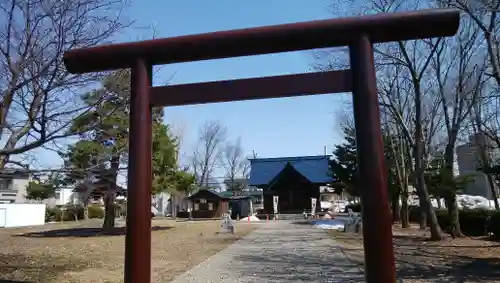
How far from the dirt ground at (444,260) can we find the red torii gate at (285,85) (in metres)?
4.93

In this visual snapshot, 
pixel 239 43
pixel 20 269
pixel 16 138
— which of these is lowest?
pixel 20 269

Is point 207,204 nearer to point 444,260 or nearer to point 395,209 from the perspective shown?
point 395,209

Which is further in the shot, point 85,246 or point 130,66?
point 85,246

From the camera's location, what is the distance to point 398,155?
93.6 ft

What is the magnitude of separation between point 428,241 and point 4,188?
176ft

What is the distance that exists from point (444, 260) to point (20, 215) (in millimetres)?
35775

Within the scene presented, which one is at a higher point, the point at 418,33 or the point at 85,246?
the point at 418,33

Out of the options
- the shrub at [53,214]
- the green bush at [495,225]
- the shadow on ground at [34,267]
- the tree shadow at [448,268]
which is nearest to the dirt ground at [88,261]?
the shadow on ground at [34,267]

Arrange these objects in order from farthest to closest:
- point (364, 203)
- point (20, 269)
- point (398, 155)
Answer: point (398, 155)
point (20, 269)
point (364, 203)

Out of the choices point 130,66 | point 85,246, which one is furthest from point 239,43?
point 85,246

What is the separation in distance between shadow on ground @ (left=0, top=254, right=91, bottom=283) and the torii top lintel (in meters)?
5.69

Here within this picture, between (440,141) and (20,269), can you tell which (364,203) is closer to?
(20,269)

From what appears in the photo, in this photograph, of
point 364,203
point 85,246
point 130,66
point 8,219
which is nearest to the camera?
point 364,203

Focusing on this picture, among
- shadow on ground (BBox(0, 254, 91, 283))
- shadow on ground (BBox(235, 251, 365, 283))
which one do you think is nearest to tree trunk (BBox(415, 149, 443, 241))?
shadow on ground (BBox(235, 251, 365, 283))
